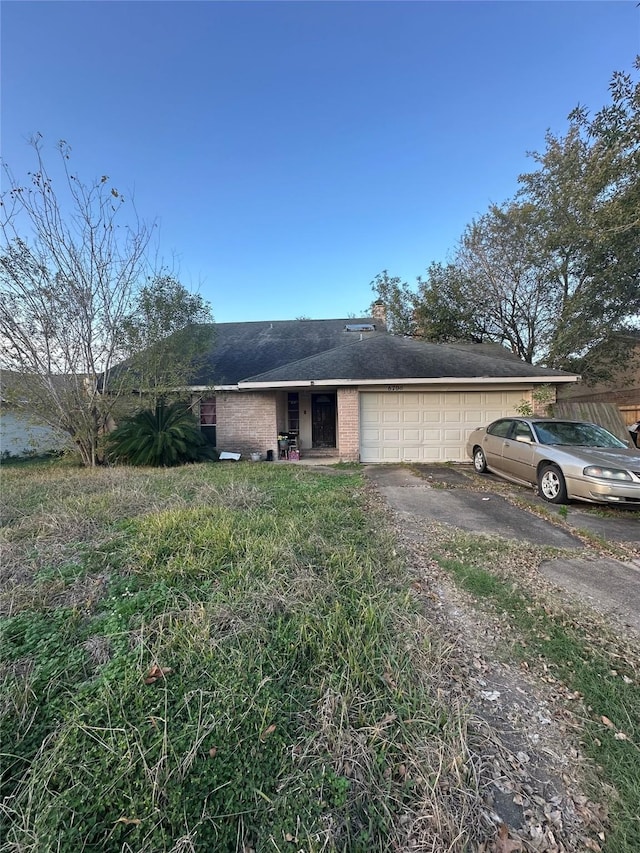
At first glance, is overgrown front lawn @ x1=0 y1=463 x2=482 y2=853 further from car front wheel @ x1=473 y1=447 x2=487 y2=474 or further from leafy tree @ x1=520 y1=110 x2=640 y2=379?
leafy tree @ x1=520 y1=110 x2=640 y2=379

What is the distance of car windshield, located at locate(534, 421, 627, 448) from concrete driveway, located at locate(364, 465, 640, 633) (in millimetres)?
1148

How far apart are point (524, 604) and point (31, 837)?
10.3 ft

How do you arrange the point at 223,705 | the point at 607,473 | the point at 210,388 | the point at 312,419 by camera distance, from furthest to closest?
the point at 312,419
the point at 210,388
the point at 607,473
the point at 223,705

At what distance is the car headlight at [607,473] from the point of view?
208 inches

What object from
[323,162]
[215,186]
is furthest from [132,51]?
[323,162]

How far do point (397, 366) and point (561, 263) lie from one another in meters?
8.18

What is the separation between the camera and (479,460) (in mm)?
8742

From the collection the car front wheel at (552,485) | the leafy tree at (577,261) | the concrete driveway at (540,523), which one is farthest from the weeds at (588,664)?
the leafy tree at (577,261)

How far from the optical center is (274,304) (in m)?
17.2

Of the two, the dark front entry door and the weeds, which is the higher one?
the dark front entry door

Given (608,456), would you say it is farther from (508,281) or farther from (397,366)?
(508,281)

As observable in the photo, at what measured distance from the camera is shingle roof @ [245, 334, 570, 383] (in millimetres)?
9734

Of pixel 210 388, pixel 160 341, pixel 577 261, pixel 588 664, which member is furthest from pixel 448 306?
pixel 588 664

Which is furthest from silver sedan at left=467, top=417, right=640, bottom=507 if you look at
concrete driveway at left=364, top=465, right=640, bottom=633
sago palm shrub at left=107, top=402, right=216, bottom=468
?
sago palm shrub at left=107, top=402, right=216, bottom=468
